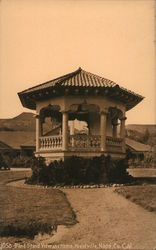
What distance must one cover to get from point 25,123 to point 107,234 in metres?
92.6

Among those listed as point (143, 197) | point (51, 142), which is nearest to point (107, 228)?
point (143, 197)

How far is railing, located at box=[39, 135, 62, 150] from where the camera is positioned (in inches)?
606

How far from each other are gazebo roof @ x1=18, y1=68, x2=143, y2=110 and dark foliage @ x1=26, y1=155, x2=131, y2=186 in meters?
3.02

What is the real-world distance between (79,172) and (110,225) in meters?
7.08

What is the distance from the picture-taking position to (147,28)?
8.07 m

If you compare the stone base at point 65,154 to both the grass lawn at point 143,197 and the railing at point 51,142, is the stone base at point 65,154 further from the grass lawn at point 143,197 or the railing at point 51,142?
the grass lawn at point 143,197

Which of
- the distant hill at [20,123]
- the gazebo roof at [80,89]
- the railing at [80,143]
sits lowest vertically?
the railing at [80,143]

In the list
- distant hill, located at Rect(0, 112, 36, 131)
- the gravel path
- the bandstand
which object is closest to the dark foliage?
the bandstand

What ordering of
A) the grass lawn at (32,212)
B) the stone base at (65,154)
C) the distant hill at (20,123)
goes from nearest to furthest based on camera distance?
the grass lawn at (32,212)
the stone base at (65,154)
the distant hill at (20,123)

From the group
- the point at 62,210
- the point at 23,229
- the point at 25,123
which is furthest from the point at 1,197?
the point at 25,123

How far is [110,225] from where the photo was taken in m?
7.00

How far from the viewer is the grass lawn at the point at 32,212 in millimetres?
6695

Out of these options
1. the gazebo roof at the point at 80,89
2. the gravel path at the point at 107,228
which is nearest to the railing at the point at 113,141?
the gazebo roof at the point at 80,89

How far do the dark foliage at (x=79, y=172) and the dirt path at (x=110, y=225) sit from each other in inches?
140
